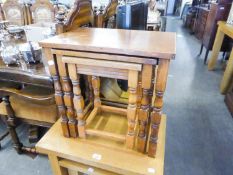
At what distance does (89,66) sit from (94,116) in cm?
46

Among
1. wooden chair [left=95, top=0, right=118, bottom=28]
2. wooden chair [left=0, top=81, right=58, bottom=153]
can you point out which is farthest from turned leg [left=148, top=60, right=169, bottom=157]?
wooden chair [left=95, top=0, right=118, bottom=28]

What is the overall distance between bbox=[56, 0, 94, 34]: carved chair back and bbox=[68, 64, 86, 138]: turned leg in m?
0.22

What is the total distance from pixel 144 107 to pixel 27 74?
0.70 meters

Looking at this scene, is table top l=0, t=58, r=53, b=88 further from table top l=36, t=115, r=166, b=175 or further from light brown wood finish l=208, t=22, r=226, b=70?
light brown wood finish l=208, t=22, r=226, b=70

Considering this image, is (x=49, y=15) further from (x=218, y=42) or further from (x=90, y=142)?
(x=218, y=42)

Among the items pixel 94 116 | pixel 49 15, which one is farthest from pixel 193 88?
pixel 49 15

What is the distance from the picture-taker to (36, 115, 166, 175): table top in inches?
32.2

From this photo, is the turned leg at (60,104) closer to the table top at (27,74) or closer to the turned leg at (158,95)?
the table top at (27,74)

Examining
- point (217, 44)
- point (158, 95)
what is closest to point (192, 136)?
point (158, 95)

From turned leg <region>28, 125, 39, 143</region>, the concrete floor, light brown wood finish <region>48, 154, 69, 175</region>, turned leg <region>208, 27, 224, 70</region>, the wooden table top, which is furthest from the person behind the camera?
turned leg <region>208, 27, 224, 70</region>

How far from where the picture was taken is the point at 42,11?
2.50m

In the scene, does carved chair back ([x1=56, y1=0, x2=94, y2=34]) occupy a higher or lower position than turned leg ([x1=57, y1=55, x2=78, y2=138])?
higher

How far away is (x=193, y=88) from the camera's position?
2.41 meters

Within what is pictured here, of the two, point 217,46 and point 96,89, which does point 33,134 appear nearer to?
point 96,89
